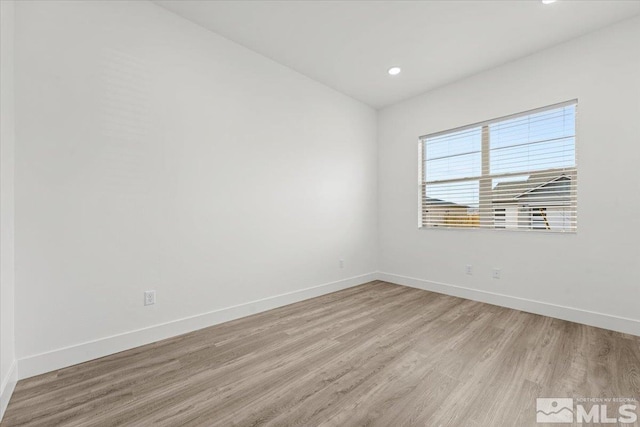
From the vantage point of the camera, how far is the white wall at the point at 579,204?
242 centimetres

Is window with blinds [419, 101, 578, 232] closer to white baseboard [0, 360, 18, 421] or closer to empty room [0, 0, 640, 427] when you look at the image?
empty room [0, 0, 640, 427]

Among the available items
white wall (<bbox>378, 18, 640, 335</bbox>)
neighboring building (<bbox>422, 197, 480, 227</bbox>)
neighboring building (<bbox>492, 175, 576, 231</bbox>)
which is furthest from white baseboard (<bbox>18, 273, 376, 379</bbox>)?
neighboring building (<bbox>492, 175, 576, 231</bbox>)

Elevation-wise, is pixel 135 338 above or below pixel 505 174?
below

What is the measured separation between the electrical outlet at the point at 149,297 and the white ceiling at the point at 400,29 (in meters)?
2.46

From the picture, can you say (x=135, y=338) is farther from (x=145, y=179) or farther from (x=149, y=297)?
(x=145, y=179)

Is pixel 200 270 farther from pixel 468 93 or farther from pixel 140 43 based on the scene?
pixel 468 93

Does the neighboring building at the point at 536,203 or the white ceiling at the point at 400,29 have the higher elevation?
the white ceiling at the point at 400,29

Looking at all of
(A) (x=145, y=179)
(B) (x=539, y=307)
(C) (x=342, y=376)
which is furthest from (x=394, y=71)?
(C) (x=342, y=376)

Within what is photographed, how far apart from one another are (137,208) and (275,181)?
1380 millimetres

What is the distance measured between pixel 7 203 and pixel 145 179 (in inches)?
30.8

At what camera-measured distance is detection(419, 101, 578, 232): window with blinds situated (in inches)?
110

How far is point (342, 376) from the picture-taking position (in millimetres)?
1771

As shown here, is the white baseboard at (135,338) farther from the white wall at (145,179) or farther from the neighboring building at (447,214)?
the neighboring building at (447,214)

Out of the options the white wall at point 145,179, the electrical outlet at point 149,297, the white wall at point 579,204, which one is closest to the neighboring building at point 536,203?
the white wall at point 579,204
